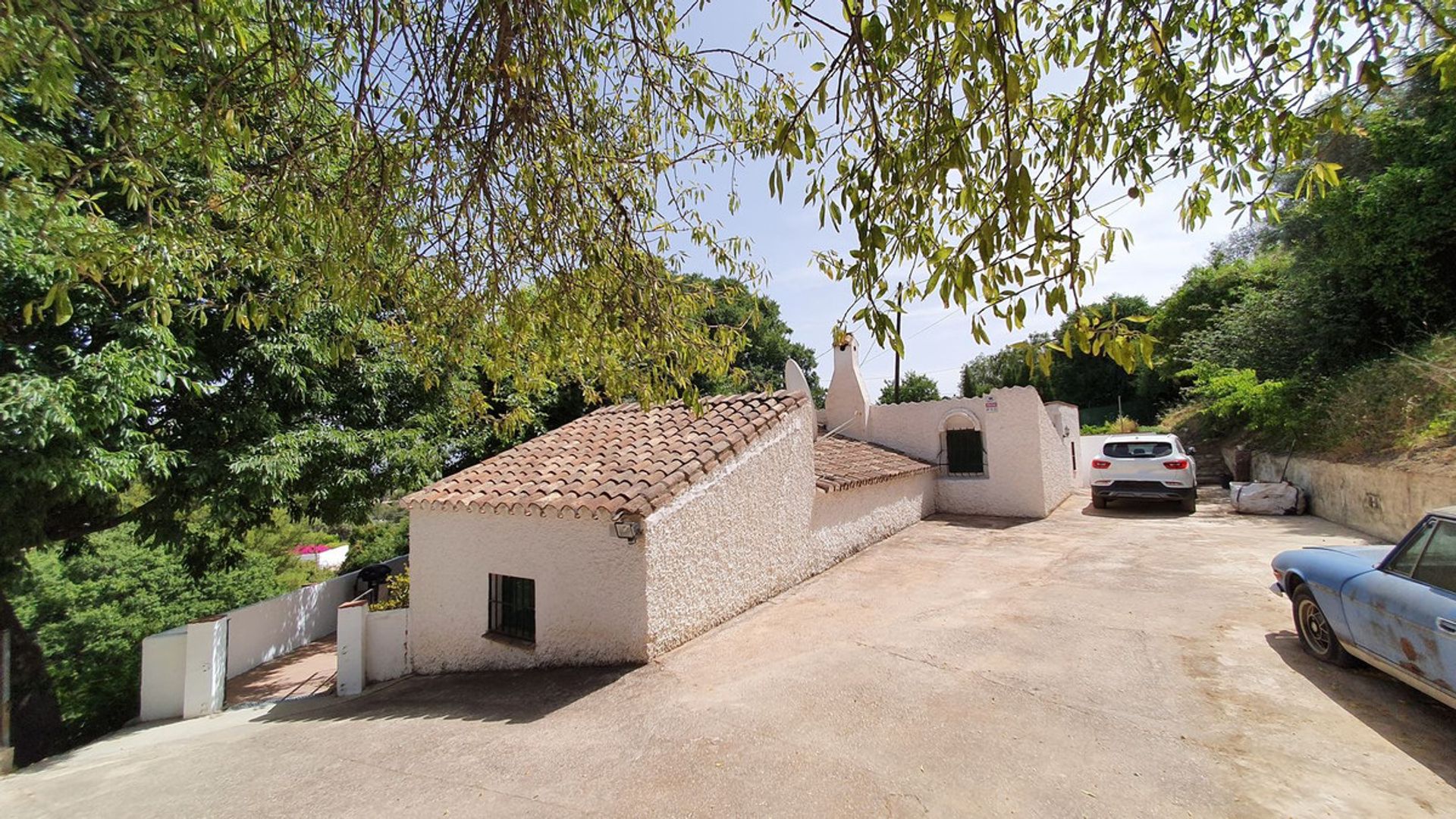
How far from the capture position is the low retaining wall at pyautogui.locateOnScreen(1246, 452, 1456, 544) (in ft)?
25.2

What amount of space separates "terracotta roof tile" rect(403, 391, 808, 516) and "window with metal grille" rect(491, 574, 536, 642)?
103 centimetres

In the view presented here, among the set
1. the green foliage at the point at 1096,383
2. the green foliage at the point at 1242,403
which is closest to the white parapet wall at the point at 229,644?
the green foliage at the point at 1242,403

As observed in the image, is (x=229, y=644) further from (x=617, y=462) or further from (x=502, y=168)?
(x=502, y=168)

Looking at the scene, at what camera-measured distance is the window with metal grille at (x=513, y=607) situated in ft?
23.3

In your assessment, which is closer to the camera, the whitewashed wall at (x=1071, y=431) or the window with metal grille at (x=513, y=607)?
the window with metal grille at (x=513, y=607)

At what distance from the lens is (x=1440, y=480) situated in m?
7.46

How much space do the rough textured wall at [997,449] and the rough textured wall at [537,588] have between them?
9.28 meters

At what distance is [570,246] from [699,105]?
4.60ft

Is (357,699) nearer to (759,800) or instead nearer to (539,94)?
(759,800)

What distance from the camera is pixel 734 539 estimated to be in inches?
283

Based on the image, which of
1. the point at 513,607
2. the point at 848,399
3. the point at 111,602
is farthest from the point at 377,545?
the point at 848,399

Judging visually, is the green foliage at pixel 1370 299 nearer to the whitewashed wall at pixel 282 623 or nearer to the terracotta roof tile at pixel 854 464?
the terracotta roof tile at pixel 854 464

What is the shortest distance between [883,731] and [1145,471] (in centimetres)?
1052

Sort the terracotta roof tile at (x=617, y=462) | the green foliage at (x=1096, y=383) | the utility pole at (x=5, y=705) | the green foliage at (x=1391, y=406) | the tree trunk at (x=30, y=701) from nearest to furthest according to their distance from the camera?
the utility pole at (x=5, y=705) < the terracotta roof tile at (x=617, y=462) < the tree trunk at (x=30, y=701) < the green foliage at (x=1391, y=406) < the green foliage at (x=1096, y=383)
